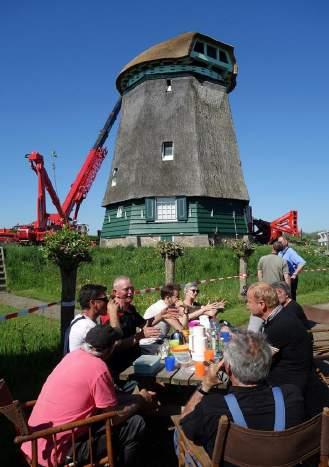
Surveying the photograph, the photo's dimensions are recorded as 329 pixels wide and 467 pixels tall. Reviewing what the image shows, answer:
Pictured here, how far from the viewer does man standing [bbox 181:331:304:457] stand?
2.23 meters

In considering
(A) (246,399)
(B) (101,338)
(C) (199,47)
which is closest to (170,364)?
(B) (101,338)

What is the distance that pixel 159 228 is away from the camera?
21562 mm

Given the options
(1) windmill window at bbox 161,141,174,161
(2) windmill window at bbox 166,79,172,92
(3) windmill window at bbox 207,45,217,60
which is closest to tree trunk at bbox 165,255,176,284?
(1) windmill window at bbox 161,141,174,161

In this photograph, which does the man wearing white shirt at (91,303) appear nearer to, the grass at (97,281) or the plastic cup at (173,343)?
the plastic cup at (173,343)

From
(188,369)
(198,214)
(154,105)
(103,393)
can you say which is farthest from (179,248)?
(154,105)

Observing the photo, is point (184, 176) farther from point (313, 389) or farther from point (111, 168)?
point (313, 389)

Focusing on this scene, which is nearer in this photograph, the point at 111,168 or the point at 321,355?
the point at 321,355

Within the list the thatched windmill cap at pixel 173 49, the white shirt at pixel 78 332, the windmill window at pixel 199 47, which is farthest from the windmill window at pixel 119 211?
the white shirt at pixel 78 332

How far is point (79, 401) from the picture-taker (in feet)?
8.92

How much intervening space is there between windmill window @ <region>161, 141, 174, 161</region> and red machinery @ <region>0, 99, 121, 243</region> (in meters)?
6.99

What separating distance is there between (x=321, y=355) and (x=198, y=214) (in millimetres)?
15717

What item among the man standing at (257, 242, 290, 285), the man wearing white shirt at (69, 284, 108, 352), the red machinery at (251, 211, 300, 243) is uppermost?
the red machinery at (251, 211, 300, 243)

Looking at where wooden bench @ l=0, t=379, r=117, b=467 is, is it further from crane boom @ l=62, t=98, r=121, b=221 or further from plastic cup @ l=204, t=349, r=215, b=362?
crane boom @ l=62, t=98, r=121, b=221

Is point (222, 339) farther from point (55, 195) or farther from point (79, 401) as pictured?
point (55, 195)
